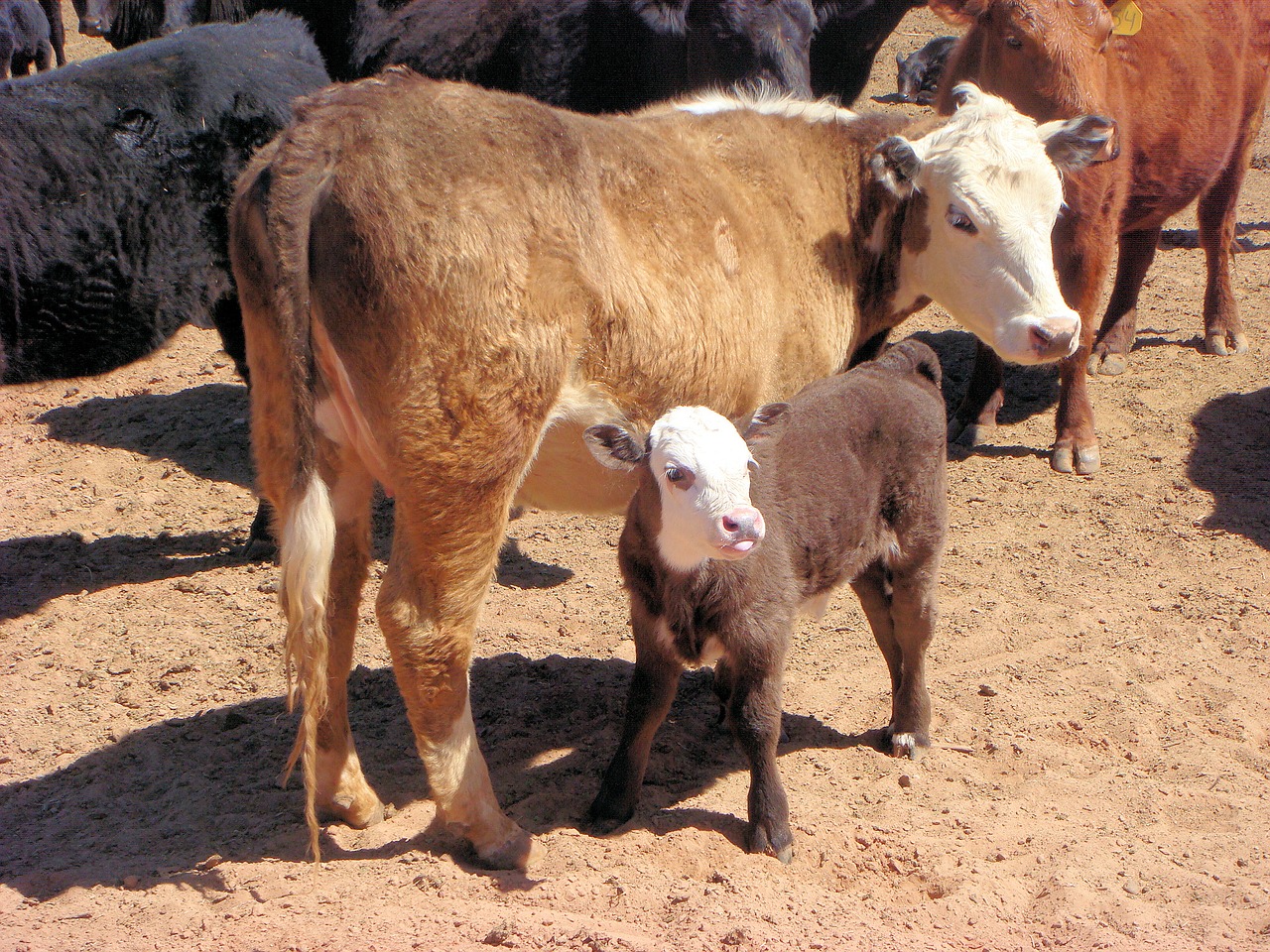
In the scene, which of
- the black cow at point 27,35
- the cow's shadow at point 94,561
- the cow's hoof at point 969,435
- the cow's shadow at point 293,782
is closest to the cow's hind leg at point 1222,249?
the cow's hoof at point 969,435

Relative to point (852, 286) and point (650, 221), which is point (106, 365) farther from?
point (852, 286)

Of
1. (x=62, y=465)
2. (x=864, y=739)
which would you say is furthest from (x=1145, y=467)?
(x=62, y=465)

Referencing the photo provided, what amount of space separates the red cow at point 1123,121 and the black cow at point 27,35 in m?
12.0

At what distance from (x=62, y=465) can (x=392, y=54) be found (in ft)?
10.3

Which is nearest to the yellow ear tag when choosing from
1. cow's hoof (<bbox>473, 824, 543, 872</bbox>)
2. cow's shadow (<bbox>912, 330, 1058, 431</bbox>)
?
cow's shadow (<bbox>912, 330, 1058, 431</bbox>)

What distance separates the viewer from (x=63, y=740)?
4332 millimetres

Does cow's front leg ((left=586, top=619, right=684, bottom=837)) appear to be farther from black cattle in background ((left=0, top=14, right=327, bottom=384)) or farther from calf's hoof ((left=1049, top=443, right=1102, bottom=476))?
Result: calf's hoof ((left=1049, top=443, right=1102, bottom=476))

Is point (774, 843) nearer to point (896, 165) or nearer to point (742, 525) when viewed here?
point (742, 525)

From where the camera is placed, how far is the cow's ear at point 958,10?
639 cm

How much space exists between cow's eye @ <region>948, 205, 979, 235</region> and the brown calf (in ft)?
1.59

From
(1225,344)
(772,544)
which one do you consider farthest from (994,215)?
(1225,344)

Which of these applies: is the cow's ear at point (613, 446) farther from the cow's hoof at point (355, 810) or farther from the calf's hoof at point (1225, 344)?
the calf's hoof at point (1225, 344)

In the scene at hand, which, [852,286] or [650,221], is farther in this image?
[852,286]

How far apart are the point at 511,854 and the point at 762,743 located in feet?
2.85
